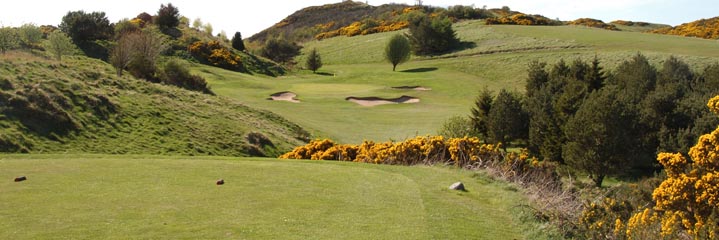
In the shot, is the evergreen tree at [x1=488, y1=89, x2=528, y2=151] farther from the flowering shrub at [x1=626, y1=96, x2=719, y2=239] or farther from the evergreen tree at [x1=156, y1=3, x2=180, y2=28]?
the evergreen tree at [x1=156, y1=3, x2=180, y2=28]

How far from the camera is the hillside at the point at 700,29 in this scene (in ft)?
336

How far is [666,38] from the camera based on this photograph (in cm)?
8394

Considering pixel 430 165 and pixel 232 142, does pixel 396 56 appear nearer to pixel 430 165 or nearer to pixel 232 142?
pixel 232 142

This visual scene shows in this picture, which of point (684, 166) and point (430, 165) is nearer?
point (684, 166)

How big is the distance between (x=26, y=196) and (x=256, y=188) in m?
4.20

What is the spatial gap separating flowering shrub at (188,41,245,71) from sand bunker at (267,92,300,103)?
20253 mm

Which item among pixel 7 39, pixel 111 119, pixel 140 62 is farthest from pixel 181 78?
pixel 111 119

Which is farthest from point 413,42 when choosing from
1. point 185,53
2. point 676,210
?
point 676,210

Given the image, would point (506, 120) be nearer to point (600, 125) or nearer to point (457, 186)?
point (600, 125)

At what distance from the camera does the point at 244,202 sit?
10.7 m

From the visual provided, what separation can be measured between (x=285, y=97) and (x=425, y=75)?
72.9 ft

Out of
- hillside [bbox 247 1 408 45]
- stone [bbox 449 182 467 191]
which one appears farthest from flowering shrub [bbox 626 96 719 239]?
hillside [bbox 247 1 408 45]

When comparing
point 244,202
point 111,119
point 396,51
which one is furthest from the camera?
point 396,51

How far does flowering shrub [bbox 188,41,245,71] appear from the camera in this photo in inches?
2773
